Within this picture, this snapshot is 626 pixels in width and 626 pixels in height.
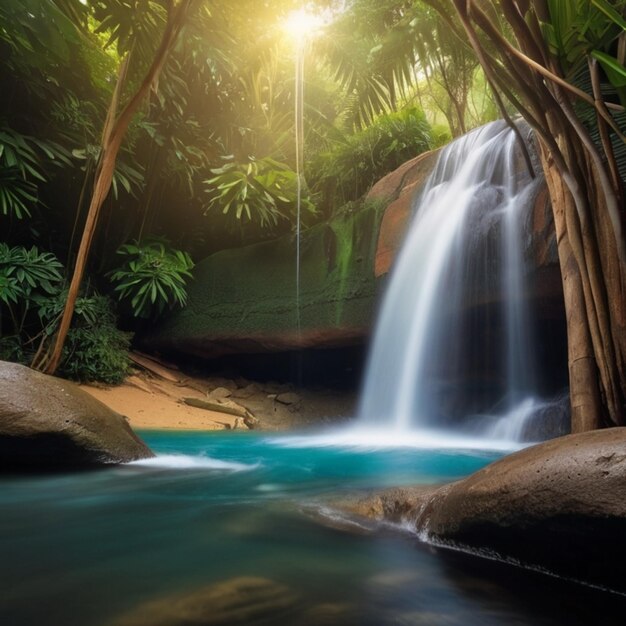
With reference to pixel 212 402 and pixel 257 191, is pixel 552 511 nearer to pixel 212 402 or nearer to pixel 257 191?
pixel 212 402

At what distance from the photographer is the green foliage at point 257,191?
8344 millimetres

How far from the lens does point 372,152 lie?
9164mm

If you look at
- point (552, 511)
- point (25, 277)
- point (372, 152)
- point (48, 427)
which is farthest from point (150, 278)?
point (552, 511)

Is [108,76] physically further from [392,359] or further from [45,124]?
[392,359]

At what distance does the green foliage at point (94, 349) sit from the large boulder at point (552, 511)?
659 cm

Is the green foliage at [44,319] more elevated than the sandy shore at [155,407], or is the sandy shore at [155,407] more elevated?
the green foliage at [44,319]

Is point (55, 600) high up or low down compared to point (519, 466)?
down

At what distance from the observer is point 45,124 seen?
7.42 meters

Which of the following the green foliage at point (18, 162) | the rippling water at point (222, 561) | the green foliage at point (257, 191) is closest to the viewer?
the rippling water at point (222, 561)

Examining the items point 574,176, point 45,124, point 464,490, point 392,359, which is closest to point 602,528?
point 464,490

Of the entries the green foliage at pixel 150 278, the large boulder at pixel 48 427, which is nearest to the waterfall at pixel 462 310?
the green foliage at pixel 150 278

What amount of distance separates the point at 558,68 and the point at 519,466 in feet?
6.22

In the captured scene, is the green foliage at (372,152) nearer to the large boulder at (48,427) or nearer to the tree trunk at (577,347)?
the tree trunk at (577,347)

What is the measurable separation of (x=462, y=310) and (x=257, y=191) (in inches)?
172
